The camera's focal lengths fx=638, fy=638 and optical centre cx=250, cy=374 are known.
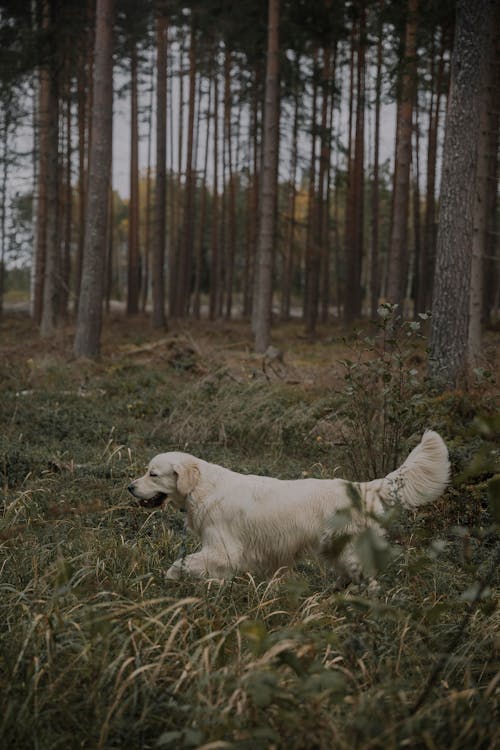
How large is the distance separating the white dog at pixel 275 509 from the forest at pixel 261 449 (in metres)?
0.16

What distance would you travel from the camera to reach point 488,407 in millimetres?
7379

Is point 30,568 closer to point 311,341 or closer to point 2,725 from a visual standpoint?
point 2,725

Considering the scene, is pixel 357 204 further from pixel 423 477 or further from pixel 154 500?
pixel 154 500

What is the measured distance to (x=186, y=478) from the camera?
4.13 m

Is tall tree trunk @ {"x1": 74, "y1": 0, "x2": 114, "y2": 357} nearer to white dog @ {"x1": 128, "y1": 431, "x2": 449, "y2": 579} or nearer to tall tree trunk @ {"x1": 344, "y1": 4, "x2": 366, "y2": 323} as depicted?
white dog @ {"x1": 128, "y1": 431, "x2": 449, "y2": 579}

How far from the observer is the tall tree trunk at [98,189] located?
41.5ft

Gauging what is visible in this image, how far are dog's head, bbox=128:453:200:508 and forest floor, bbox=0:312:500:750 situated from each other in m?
0.37

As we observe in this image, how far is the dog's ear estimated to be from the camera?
162 inches

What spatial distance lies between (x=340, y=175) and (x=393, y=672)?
67.0ft

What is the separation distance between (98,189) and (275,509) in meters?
10.6

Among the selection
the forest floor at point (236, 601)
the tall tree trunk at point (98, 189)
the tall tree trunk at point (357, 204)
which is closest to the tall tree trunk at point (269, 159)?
the tall tree trunk at point (98, 189)

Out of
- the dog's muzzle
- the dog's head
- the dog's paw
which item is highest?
the dog's head

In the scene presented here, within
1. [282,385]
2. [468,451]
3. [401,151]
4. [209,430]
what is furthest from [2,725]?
[401,151]

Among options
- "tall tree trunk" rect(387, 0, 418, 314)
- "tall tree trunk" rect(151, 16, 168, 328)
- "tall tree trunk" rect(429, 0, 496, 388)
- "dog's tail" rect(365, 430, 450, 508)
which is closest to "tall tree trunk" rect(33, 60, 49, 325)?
"tall tree trunk" rect(151, 16, 168, 328)
